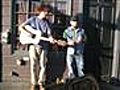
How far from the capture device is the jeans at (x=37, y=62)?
10.9m

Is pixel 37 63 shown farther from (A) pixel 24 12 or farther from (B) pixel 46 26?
(A) pixel 24 12

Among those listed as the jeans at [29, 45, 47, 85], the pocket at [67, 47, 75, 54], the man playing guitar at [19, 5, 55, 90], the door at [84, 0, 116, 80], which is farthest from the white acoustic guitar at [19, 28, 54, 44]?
the door at [84, 0, 116, 80]

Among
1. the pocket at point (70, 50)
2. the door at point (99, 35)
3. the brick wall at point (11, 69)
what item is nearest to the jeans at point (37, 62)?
the pocket at point (70, 50)

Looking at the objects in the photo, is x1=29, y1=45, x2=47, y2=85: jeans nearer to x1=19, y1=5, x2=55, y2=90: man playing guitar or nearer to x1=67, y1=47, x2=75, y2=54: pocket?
x1=19, y1=5, x2=55, y2=90: man playing guitar

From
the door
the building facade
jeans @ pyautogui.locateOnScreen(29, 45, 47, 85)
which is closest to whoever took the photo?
jeans @ pyautogui.locateOnScreen(29, 45, 47, 85)

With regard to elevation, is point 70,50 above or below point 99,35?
below

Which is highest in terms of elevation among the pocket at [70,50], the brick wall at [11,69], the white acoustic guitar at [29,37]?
the white acoustic guitar at [29,37]

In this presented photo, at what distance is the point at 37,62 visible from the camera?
10.9 m

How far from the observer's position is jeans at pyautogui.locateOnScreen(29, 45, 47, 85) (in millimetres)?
10859

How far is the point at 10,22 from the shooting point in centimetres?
1193

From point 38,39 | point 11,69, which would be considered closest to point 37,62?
point 38,39

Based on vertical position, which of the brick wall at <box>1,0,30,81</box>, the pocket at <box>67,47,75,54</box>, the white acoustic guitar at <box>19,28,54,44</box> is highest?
the white acoustic guitar at <box>19,28,54,44</box>

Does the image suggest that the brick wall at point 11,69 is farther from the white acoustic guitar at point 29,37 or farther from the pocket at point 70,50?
the white acoustic guitar at point 29,37

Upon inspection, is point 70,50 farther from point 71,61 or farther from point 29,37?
point 29,37
